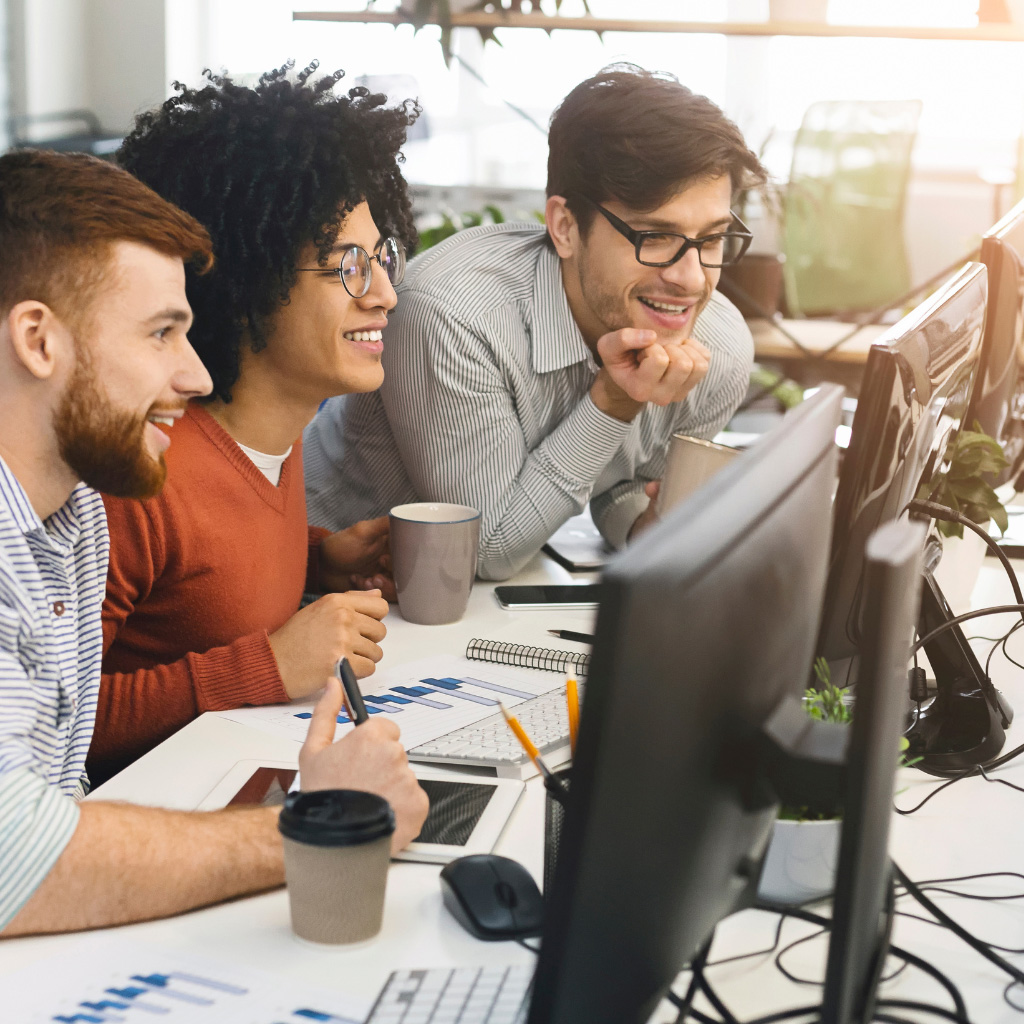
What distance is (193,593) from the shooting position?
1.27 metres

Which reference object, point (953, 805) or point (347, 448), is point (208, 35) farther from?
point (953, 805)

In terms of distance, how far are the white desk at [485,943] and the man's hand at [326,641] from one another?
10 centimetres

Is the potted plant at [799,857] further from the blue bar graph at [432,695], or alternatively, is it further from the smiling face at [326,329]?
the smiling face at [326,329]

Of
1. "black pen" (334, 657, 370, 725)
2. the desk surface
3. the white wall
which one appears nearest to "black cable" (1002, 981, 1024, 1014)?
"black pen" (334, 657, 370, 725)

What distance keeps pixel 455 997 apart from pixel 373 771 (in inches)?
7.5

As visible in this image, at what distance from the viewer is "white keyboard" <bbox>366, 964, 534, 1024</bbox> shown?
68cm

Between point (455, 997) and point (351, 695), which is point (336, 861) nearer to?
point (455, 997)

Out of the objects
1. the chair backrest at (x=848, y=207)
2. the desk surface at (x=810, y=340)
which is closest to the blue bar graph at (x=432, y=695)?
the desk surface at (x=810, y=340)

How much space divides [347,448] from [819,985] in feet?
4.13

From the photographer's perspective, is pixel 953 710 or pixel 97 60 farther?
pixel 97 60

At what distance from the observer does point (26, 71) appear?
371 cm

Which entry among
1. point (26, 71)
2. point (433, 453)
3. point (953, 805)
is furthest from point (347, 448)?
point (26, 71)

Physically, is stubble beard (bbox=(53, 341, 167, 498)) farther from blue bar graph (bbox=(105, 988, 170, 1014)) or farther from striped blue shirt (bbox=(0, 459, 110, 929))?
blue bar graph (bbox=(105, 988, 170, 1014))

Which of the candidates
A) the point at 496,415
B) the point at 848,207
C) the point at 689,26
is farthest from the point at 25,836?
the point at 848,207
